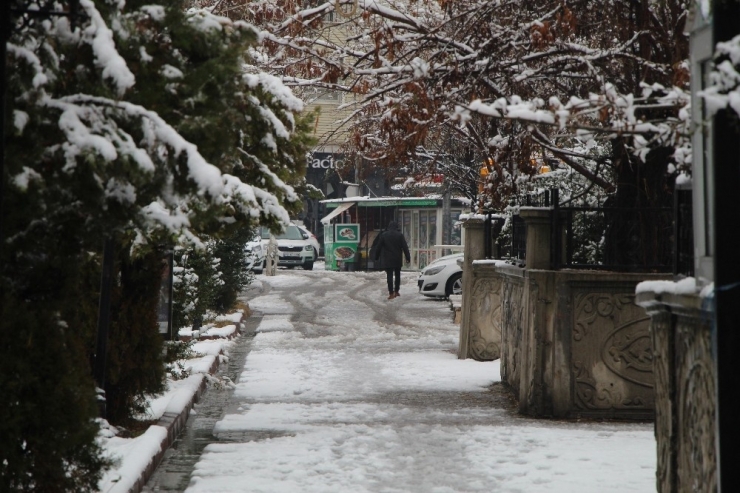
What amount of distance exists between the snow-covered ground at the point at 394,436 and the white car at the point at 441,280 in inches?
465

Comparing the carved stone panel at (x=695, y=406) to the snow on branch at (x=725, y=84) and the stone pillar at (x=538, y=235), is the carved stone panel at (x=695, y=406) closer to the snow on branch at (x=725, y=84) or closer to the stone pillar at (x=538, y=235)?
the snow on branch at (x=725, y=84)

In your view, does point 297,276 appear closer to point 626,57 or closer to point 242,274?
point 242,274

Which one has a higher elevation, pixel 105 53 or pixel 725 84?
pixel 105 53

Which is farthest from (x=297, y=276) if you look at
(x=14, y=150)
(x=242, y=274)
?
(x=14, y=150)

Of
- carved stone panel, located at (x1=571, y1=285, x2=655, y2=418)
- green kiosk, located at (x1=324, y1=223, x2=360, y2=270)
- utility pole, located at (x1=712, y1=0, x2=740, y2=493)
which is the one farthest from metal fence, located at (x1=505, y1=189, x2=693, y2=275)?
green kiosk, located at (x1=324, y1=223, x2=360, y2=270)

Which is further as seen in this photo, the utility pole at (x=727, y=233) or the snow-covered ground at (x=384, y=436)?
the snow-covered ground at (x=384, y=436)

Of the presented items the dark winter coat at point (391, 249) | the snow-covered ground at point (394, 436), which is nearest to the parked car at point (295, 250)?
the dark winter coat at point (391, 249)

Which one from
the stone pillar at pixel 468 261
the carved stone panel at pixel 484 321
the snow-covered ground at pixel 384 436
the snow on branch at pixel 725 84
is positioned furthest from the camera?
the stone pillar at pixel 468 261

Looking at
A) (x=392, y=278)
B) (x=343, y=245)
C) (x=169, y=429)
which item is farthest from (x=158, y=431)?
(x=343, y=245)

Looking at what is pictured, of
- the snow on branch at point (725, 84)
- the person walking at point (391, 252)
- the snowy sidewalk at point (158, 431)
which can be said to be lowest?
the snowy sidewalk at point (158, 431)

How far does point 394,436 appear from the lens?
9594 millimetres

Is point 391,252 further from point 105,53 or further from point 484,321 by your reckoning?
point 105,53

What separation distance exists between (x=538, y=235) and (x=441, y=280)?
1866 cm

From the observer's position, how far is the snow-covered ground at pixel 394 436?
7793mm
